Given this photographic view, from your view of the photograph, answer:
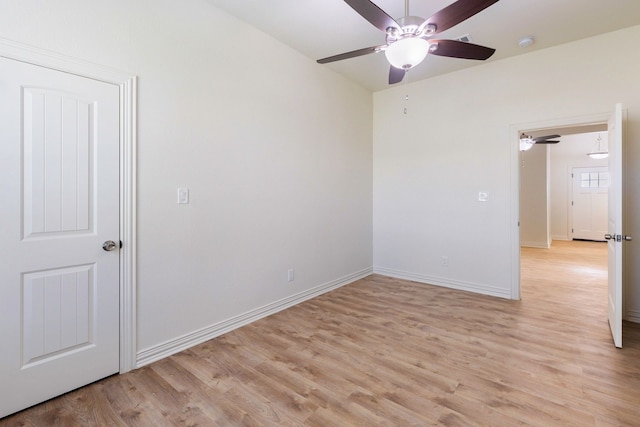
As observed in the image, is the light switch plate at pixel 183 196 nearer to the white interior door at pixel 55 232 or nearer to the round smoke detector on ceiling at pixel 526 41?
the white interior door at pixel 55 232

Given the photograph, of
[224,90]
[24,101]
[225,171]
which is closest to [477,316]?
[225,171]

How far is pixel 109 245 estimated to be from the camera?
6.88 feet

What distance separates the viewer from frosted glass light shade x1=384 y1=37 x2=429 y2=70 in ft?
6.33

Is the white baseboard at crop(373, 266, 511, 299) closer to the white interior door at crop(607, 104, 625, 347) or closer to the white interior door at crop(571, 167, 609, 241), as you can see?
the white interior door at crop(607, 104, 625, 347)

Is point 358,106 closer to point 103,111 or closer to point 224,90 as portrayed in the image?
point 224,90

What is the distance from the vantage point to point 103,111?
2.05 meters

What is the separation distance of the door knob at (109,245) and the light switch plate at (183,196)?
563 mm

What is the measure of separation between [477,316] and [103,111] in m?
3.76

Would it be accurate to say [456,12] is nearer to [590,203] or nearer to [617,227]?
[617,227]

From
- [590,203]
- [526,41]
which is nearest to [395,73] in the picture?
[526,41]

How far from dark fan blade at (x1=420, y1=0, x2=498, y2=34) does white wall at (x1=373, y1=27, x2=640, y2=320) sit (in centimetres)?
199

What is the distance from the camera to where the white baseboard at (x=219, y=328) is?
233 cm

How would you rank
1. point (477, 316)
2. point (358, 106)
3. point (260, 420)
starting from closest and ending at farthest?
point (260, 420), point (477, 316), point (358, 106)

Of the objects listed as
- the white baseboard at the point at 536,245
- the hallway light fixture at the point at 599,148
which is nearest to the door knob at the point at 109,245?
the white baseboard at the point at 536,245
